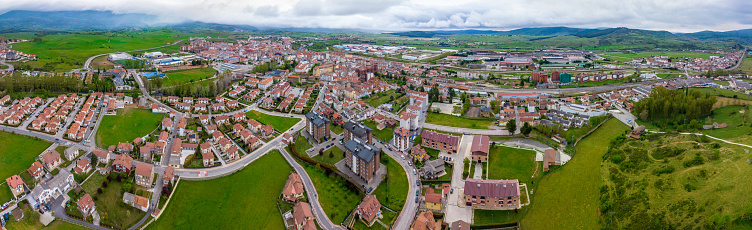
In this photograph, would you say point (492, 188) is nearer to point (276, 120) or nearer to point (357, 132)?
point (357, 132)

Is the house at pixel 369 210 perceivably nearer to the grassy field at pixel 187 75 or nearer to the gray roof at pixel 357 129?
the gray roof at pixel 357 129

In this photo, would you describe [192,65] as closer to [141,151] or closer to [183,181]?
[141,151]

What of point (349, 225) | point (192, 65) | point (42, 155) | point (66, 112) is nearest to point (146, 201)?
point (42, 155)

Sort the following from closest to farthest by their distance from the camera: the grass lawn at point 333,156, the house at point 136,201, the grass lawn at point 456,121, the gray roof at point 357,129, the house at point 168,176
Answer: the house at point 136,201
the house at point 168,176
the grass lawn at point 333,156
the gray roof at point 357,129
the grass lawn at point 456,121

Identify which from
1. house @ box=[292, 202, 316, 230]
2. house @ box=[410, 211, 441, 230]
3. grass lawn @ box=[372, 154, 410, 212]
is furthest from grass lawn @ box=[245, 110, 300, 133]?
house @ box=[410, 211, 441, 230]

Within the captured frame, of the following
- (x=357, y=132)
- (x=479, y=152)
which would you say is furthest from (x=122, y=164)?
(x=479, y=152)

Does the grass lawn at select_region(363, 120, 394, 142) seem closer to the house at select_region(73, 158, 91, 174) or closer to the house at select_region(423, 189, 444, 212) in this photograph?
the house at select_region(423, 189, 444, 212)

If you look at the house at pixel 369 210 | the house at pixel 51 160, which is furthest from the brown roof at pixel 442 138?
the house at pixel 51 160
